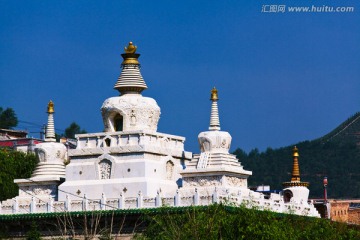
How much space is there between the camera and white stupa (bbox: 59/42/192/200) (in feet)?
253

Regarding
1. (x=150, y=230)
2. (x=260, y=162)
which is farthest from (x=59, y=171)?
(x=260, y=162)

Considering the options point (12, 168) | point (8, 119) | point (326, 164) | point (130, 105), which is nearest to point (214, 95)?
point (130, 105)

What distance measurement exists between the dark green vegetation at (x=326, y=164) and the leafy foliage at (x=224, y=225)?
86.9m

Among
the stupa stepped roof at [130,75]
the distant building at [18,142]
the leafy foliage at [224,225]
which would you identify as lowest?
the leafy foliage at [224,225]

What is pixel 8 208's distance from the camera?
7856 cm

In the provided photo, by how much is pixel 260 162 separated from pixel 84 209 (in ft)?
348

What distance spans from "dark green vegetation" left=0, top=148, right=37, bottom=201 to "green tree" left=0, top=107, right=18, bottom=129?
4724cm

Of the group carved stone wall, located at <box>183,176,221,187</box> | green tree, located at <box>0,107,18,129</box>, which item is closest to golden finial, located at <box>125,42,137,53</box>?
carved stone wall, located at <box>183,176,221,187</box>

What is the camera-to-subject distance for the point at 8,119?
14750 cm

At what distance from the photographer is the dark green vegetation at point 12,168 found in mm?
89625

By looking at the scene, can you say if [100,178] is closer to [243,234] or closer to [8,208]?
[8,208]

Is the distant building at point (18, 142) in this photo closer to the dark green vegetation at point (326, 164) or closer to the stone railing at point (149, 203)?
the stone railing at point (149, 203)

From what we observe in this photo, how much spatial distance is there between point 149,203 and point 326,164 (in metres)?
96.5

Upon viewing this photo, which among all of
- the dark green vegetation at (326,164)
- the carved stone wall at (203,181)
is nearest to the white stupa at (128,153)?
the carved stone wall at (203,181)
